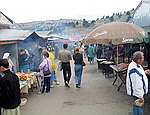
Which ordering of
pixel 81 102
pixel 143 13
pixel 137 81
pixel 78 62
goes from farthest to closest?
pixel 143 13 → pixel 78 62 → pixel 81 102 → pixel 137 81

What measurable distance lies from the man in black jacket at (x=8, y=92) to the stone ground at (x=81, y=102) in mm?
1905

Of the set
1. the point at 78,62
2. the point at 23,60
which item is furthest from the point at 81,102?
the point at 23,60

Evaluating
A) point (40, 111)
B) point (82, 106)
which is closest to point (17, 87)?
point (40, 111)

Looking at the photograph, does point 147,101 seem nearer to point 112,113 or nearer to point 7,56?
point 112,113

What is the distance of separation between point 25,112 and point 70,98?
174cm

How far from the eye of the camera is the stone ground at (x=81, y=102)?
16.3ft

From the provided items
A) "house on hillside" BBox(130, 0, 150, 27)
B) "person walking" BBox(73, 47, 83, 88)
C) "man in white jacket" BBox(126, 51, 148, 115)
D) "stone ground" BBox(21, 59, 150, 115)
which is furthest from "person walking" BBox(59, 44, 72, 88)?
"house on hillside" BBox(130, 0, 150, 27)

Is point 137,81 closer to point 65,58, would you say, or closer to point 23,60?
point 65,58

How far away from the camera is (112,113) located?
4.76 m

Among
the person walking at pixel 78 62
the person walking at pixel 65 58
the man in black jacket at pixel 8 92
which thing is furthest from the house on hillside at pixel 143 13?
the man in black jacket at pixel 8 92

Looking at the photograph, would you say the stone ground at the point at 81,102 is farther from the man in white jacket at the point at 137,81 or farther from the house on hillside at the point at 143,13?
the house on hillside at the point at 143,13

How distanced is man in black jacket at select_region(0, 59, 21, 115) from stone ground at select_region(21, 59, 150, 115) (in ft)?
6.25

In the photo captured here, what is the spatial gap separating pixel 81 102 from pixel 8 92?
124 inches

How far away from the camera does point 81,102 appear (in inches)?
223
